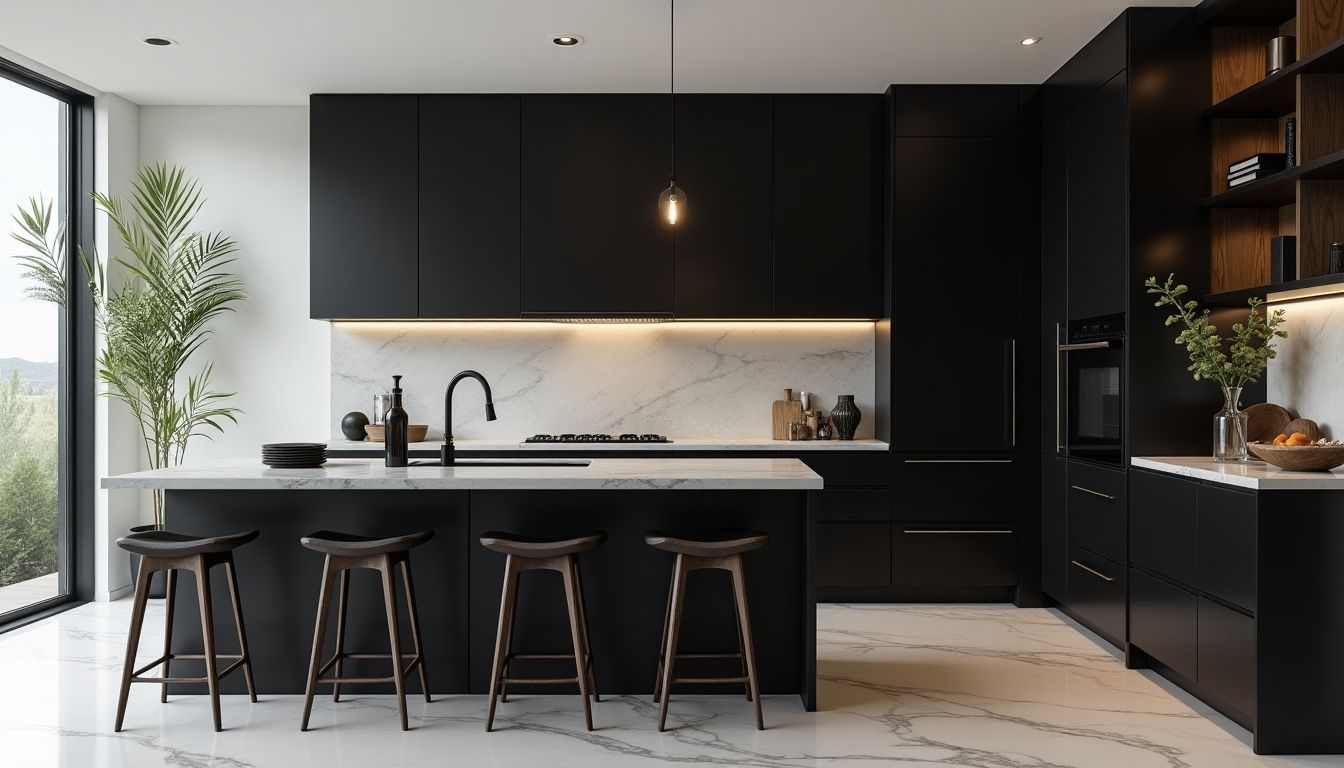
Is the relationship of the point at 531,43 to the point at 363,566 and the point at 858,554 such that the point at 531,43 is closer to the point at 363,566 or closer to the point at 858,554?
the point at 363,566

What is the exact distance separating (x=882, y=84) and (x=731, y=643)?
10.7 feet

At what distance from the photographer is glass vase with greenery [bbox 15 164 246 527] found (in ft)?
16.8

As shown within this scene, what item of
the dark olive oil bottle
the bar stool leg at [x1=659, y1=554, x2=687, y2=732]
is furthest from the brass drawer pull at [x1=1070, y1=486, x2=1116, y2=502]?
the dark olive oil bottle

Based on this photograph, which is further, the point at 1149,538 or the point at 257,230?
the point at 257,230

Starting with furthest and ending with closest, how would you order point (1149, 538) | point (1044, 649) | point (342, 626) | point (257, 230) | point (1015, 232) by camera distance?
point (257, 230)
point (1015, 232)
point (1044, 649)
point (1149, 538)
point (342, 626)

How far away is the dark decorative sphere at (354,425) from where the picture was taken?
542cm

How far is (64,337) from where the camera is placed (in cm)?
524

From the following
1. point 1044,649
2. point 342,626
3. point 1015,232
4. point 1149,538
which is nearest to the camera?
point 342,626

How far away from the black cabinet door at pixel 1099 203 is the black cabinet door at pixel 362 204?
11.4 ft

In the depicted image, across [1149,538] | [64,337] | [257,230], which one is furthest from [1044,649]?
[64,337]

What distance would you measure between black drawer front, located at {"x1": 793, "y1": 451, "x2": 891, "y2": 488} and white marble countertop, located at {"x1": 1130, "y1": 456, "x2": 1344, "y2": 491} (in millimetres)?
1587

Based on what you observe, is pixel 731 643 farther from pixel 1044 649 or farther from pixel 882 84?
pixel 882 84

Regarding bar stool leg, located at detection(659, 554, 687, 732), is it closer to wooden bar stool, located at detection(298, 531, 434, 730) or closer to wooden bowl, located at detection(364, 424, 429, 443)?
wooden bar stool, located at detection(298, 531, 434, 730)

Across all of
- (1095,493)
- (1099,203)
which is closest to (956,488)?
(1095,493)
